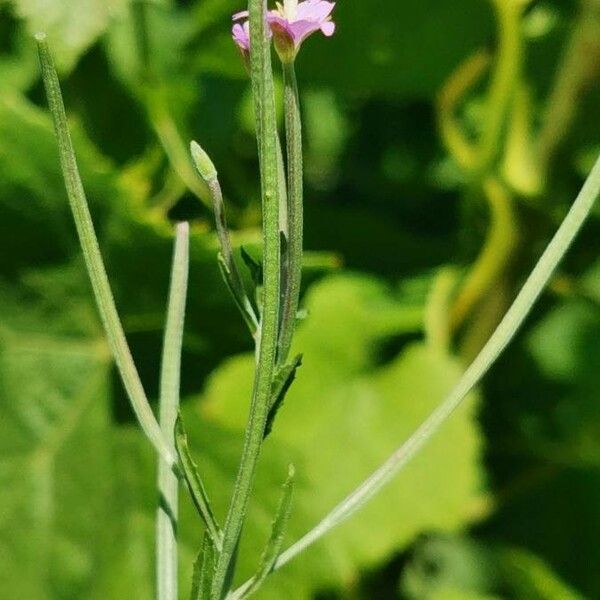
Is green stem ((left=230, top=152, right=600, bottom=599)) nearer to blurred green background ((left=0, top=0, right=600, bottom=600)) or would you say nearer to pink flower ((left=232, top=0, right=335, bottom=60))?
pink flower ((left=232, top=0, right=335, bottom=60))

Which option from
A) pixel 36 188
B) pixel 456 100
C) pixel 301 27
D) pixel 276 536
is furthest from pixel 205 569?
pixel 456 100

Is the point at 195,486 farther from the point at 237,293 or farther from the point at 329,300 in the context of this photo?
the point at 329,300

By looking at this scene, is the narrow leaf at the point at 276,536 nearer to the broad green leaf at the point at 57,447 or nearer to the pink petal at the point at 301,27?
the pink petal at the point at 301,27

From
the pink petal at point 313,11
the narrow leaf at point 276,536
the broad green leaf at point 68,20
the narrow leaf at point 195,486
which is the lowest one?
the narrow leaf at point 276,536

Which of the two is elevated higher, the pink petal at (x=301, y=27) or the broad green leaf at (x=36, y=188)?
the broad green leaf at (x=36, y=188)

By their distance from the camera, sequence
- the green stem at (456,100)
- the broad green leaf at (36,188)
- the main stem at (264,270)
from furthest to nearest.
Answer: the green stem at (456,100), the broad green leaf at (36,188), the main stem at (264,270)

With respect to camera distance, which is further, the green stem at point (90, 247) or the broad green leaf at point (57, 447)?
the broad green leaf at point (57, 447)

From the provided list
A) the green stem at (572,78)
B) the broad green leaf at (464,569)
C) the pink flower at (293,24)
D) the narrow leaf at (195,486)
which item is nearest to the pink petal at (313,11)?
the pink flower at (293,24)
